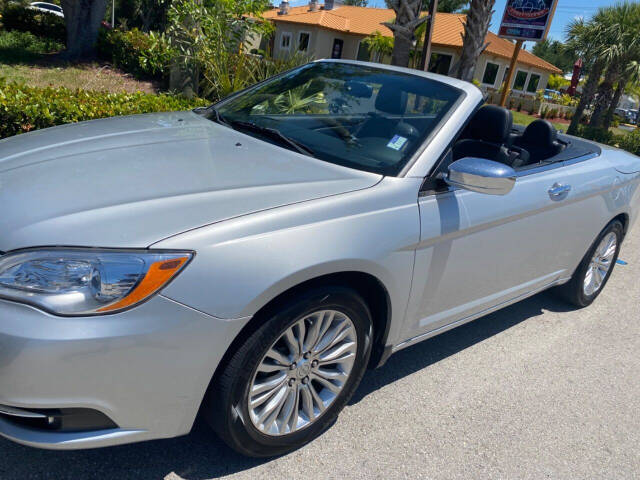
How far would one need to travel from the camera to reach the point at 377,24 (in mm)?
38188

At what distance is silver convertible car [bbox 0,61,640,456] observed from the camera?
1.80 metres

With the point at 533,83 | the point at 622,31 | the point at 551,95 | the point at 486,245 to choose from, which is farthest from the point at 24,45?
the point at 551,95

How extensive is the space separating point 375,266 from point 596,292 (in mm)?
3085

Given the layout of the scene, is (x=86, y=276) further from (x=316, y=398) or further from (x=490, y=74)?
(x=490, y=74)

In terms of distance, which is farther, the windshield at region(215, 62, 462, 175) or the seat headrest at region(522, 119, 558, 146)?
the seat headrest at region(522, 119, 558, 146)

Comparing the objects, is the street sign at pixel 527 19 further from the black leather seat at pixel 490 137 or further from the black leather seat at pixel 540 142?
the black leather seat at pixel 490 137

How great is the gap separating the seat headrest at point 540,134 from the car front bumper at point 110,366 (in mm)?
3104

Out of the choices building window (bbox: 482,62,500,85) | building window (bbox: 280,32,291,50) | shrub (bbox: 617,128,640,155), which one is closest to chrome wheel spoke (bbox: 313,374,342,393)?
shrub (bbox: 617,128,640,155)

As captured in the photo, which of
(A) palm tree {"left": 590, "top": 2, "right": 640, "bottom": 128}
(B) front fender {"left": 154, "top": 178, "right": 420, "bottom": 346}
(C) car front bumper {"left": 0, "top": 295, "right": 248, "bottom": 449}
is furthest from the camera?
(A) palm tree {"left": 590, "top": 2, "right": 640, "bottom": 128}

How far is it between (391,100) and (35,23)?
1752cm

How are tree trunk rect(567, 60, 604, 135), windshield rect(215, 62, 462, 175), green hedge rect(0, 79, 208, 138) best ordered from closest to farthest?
windshield rect(215, 62, 462, 175)
green hedge rect(0, 79, 208, 138)
tree trunk rect(567, 60, 604, 135)

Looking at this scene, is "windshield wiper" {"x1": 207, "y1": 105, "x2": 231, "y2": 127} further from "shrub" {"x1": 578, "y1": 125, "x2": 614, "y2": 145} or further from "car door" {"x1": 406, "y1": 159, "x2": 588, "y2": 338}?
"shrub" {"x1": 578, "y1": 125, "x2": 614, "y2": 145}

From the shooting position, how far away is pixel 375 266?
2.35 metres

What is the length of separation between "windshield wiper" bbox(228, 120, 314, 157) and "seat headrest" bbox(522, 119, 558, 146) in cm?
216
